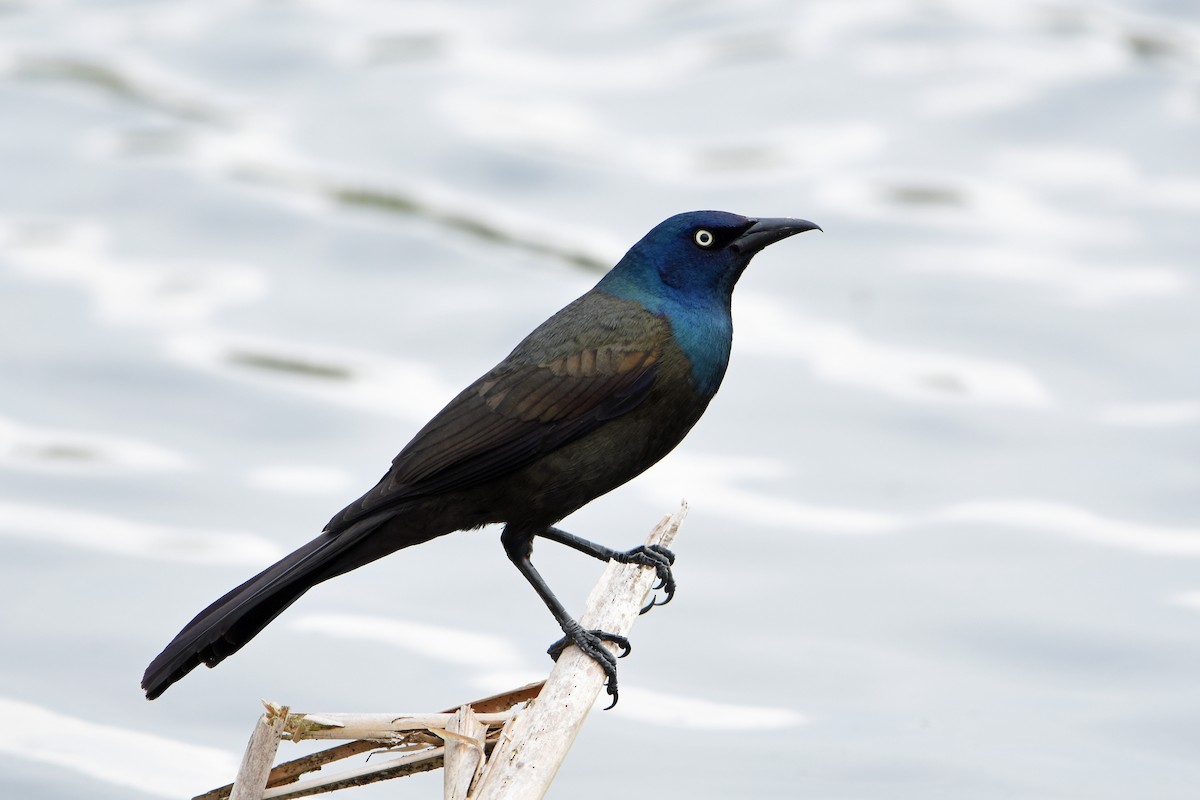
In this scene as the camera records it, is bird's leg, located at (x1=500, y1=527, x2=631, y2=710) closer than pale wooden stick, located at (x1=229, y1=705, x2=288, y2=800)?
No

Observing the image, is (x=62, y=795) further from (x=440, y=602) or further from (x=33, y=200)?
(x=33, y=200)

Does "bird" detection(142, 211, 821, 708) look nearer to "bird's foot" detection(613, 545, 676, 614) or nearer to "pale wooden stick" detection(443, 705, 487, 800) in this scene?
"bird's foot" detection(613, 545, 676, 614)

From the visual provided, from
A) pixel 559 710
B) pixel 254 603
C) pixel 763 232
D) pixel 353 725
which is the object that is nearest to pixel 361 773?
pixel 353 725

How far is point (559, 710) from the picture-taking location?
15.5ft

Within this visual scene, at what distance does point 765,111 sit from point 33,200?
539cm

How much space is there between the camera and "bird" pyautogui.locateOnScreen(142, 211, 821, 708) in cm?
557

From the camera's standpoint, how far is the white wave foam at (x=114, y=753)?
716 cm

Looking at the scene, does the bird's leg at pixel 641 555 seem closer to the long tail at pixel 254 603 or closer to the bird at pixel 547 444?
the bird at pixel 547 444

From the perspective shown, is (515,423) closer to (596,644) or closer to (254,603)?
(596,644)

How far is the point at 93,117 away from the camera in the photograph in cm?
1409

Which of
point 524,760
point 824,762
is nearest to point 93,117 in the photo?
point 824,762

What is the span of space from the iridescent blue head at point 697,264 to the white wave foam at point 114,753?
2.63m

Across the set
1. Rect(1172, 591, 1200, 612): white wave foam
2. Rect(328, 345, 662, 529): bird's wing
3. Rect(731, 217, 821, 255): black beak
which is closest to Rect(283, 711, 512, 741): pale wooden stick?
Rect(328, 345, 662, 529): bird's wing

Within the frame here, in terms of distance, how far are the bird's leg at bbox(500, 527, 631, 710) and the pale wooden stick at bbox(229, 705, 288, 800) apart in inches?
45.3
